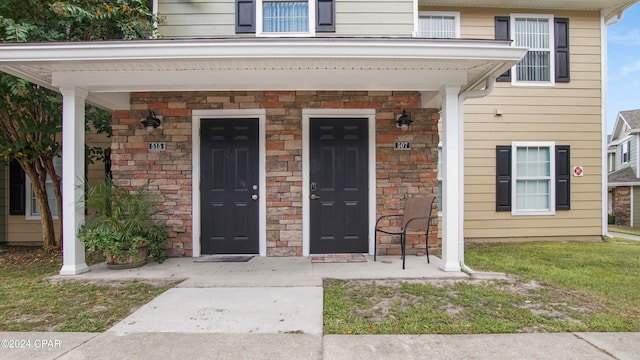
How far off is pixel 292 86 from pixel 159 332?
3.04 metres

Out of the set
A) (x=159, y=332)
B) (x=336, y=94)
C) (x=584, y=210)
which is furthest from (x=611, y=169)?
(x=159, y=332)

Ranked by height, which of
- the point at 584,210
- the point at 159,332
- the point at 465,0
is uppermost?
the point at 465,0

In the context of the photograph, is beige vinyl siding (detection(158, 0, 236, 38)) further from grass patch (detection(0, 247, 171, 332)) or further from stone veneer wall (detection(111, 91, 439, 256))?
grass patch (detection(0, 247, 171, 332))

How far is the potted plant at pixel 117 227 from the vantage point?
4129 mm

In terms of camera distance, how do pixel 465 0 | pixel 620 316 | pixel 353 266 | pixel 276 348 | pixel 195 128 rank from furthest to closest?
pixel 465 0, pixel 195 128, pixel 353 266, pixel 620 316, pixel 276 348

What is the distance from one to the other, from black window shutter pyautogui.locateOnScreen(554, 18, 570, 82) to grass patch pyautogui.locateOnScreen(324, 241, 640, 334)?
4.12 m

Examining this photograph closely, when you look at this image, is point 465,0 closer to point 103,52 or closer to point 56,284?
point 103,52

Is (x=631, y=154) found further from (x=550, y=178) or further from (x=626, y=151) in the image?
(x=550, y=178)

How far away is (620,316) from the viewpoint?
2865mm

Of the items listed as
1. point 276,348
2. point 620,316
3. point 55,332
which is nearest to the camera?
point 276,348

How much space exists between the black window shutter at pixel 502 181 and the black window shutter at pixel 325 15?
4.23 meters

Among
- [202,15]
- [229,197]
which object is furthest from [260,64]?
[202,15]

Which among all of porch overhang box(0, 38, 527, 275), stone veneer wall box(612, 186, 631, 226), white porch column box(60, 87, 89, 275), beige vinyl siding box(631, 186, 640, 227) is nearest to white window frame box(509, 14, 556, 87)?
porch overhang box(0, 38, 527, 275)

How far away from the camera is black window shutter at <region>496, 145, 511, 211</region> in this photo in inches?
277
